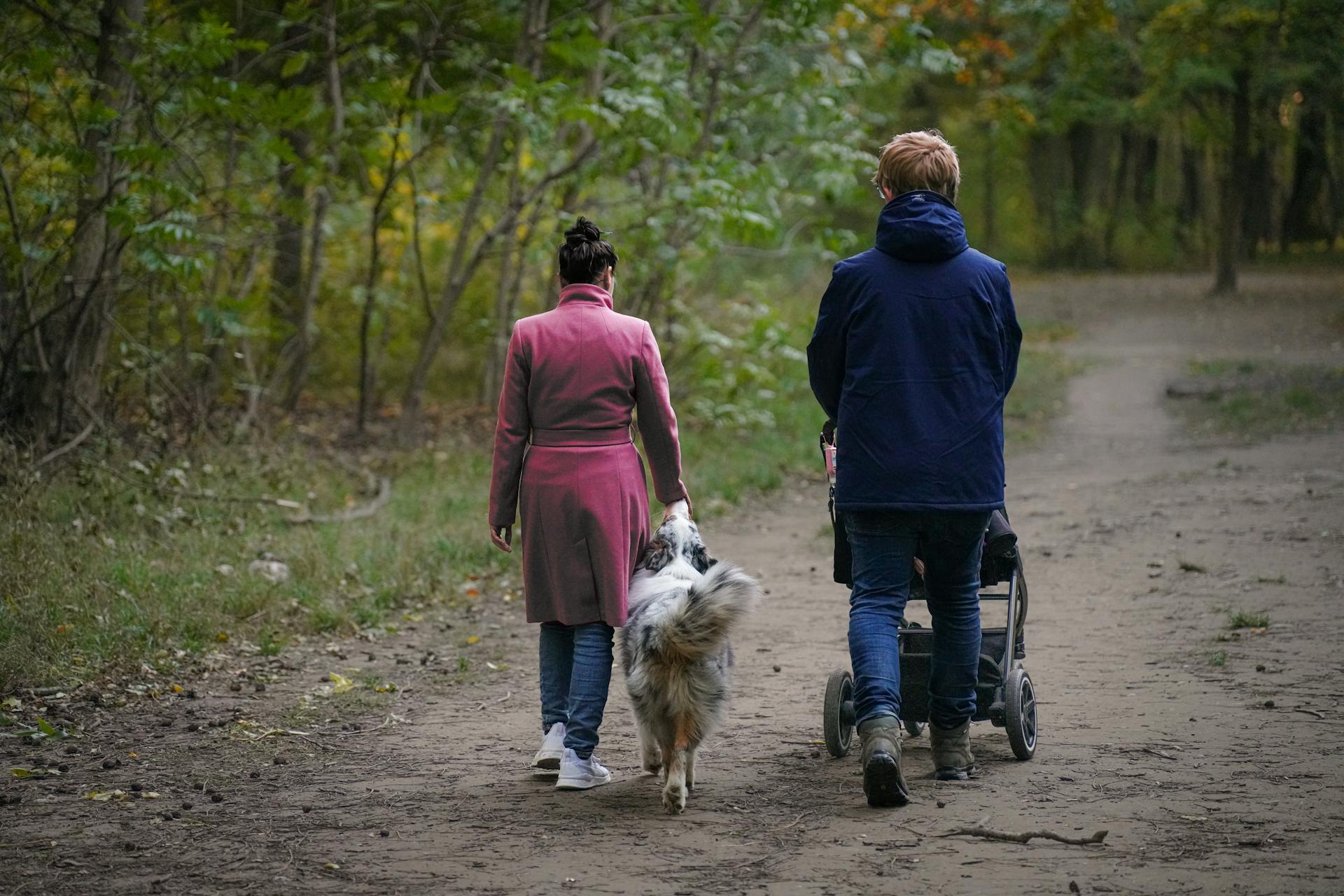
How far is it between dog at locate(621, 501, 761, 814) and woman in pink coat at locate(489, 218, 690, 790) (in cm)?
20

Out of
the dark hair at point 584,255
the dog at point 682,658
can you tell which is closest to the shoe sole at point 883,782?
the dog at point 682,658

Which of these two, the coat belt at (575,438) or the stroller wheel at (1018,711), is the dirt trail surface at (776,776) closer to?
the stroller wheel at (1018,711)

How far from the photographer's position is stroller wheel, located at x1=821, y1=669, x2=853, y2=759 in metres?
5.29

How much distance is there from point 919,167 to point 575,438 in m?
1.56

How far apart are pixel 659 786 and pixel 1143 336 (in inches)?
933

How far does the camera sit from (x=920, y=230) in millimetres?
4672

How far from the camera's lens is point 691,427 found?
16.0m

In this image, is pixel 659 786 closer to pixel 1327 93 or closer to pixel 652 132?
pixel 652 132

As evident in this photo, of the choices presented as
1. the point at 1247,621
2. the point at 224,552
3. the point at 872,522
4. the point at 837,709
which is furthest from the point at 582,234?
the point at 224,552

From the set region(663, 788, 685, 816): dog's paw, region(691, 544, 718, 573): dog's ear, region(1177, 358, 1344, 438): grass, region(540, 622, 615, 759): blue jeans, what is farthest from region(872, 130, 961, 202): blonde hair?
region(1177, 358, 1344, 438): grass

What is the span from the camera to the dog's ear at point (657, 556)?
196 inches

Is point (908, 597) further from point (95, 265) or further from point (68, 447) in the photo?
point (95, 265)

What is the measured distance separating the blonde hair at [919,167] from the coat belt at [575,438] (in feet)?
4.43

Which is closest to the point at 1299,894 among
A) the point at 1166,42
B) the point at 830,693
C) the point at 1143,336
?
the point at 830,693
